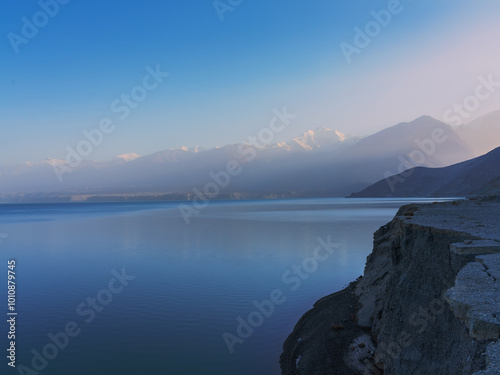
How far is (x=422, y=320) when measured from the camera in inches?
466

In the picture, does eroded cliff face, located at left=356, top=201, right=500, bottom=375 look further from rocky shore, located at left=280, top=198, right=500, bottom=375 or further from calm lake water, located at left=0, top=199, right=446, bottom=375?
calm lake water, located at left=0, top=199, right=446, bottom=375

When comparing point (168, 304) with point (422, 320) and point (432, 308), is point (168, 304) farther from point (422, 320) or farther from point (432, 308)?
point (432, 308)

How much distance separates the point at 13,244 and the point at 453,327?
266 ft

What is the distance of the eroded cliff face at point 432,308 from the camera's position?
780cm

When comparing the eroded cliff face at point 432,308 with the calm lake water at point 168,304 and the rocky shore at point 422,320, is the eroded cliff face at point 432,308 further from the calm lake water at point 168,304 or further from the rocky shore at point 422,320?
the calm lake water at point 168,304

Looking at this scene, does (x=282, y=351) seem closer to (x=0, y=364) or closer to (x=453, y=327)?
(x=453, y=327)

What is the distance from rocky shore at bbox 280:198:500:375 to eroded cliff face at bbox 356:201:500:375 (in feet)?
0.07

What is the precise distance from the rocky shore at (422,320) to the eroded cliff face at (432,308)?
2 cm

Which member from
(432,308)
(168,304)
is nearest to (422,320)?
(432,308)

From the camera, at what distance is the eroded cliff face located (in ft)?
25.6

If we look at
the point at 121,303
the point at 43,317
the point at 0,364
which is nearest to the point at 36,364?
the point at 0,364

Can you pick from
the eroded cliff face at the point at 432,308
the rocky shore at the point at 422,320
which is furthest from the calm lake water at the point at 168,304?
the eroded cliff face at the point at 432,308

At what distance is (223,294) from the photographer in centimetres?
2962

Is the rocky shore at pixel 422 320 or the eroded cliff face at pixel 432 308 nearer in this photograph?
the rocky shore at pixel 422 320
